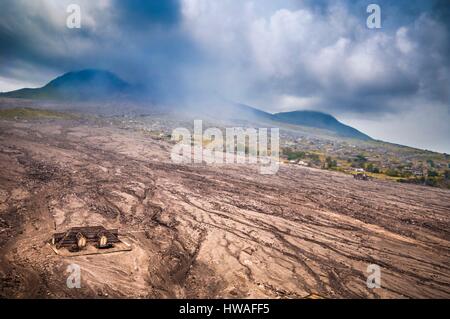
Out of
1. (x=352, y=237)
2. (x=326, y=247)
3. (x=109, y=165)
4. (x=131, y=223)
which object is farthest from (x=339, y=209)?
(x=109, y=165)

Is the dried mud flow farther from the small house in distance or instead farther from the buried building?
the buried building

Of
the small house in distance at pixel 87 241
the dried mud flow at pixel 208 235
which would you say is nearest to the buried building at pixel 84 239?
the small house in distance at pixel 87 241

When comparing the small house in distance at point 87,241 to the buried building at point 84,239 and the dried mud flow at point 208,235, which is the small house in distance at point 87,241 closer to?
the buried building at point 84,239

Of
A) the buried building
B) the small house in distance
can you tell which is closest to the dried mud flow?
the small house in distance

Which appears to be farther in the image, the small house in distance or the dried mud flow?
the small house in distance

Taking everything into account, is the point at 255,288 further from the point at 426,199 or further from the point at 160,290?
the point at 426,199

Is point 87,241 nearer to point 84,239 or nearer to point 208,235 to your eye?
point 84,239
